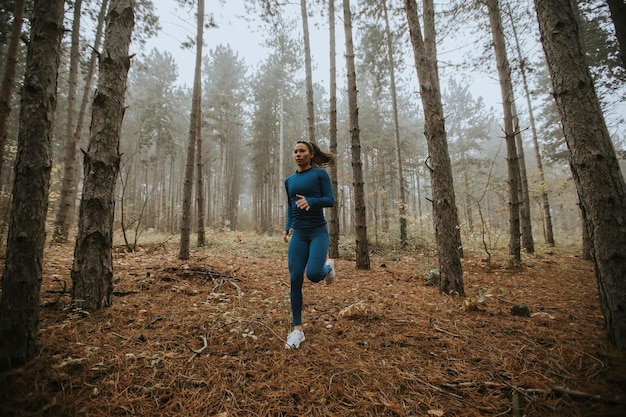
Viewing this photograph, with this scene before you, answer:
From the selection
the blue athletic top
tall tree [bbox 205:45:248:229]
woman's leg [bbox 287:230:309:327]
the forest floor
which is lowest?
the forest floor

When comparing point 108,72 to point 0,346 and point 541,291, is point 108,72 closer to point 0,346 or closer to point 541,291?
point 0,346

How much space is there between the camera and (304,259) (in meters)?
3.02

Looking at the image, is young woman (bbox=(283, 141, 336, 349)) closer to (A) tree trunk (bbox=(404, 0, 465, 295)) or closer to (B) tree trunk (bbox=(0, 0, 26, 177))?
(A) tree trunk (bbox=(404, 0, 465, 295))

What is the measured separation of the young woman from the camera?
2.89 metres

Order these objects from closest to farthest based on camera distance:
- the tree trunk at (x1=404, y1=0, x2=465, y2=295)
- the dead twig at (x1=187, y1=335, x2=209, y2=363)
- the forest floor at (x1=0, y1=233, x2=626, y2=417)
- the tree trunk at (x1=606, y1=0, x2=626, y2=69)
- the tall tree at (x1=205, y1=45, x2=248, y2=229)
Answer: the forest floor at (x1=0, y1=233, x2=626, y2=417), the dead twig at (x1=187, y1=335, x2=209, y2=363), the tree trunk at (x1=606, y1=0, x2=626, y2=69), the tree trunk at (x1=404, y1=0, x2=465, y2=295), the tall tree at (x1=205, y1=45, x2=248, y2=229)

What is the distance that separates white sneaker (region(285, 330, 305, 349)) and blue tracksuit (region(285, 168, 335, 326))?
11 centimetres

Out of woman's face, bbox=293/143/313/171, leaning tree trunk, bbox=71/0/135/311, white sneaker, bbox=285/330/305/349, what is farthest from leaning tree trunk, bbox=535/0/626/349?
leaning tree trunk, bbox=71/0/135/311

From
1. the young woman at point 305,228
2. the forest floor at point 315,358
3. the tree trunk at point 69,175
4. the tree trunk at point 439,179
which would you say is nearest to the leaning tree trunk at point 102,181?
the forest floor at point 315,358

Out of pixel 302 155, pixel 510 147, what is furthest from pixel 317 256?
pixel 510 147

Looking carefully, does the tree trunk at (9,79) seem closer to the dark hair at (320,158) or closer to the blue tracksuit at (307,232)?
the blue tracksuit at (307,232)

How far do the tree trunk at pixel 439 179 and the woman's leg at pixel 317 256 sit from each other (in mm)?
2372

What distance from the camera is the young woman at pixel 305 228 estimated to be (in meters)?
2.89

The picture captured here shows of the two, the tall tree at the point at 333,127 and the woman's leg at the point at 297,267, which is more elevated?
the tall tree at the point at 333,127

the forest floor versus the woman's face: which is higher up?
the woman's face
